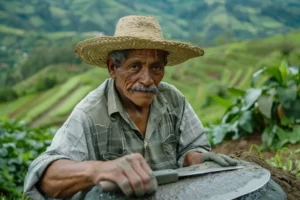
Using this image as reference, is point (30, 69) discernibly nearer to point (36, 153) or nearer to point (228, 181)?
point (36, 153)

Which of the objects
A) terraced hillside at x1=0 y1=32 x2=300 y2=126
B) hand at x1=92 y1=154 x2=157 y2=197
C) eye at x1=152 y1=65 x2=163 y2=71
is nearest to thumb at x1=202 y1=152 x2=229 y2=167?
eye at x1=152 y1=65 x2=163 y2=71

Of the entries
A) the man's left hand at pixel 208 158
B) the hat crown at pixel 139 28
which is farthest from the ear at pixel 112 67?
the man's left hand at pixel 208 158

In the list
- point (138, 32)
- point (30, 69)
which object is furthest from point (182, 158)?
point (30, 69)

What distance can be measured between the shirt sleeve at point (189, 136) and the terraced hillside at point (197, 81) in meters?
5.79

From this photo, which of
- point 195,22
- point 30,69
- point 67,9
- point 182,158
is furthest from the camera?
point 195,22

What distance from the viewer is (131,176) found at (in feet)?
5.64

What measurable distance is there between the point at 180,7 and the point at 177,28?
1.77 metres

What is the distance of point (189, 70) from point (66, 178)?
8.98 meters

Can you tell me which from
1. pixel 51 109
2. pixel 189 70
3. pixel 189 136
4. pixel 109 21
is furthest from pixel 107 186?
pixel 109 21

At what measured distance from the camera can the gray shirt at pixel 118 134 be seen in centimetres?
230

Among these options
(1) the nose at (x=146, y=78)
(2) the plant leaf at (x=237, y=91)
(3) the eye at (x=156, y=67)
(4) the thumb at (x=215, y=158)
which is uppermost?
(3) the eye at (x=156, y=67)

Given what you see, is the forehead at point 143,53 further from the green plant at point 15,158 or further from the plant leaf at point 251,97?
the plant leaf at point 251,97

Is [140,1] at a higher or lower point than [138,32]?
lower

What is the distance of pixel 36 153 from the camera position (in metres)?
5.21
